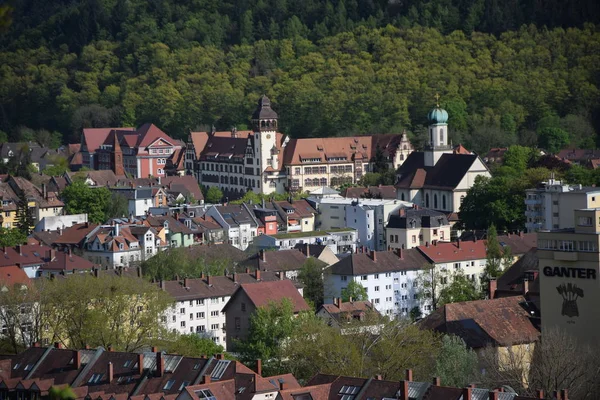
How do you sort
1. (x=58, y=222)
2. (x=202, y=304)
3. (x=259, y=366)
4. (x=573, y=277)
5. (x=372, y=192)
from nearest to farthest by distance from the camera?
(x=259, y=366) < (x=573, y=277) < (x=202, y=304) < (x=58, y=222) < (x=372, y=192)

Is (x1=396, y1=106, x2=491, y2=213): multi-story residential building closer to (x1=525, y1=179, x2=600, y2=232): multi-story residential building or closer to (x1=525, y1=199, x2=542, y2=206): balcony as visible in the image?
(x1=525, y1=199, x2=542, y2=206): balcony

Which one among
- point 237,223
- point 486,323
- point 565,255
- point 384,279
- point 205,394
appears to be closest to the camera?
point 205,394

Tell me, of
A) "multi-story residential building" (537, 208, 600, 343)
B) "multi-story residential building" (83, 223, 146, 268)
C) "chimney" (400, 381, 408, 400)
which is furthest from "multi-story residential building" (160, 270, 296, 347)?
"chimney" (400, 381, 408, 400)

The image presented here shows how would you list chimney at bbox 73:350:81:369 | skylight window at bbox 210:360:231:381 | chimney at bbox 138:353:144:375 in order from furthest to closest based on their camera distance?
chimney at bbox 73:350:81:369
chimney at bbox 138:353:144:375
skylight window at bbox 210:360:231:381

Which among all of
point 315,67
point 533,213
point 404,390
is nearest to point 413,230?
point 533,213

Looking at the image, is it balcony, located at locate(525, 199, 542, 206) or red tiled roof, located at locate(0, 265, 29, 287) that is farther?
balcony, located at locate(525, 199, 542, 206)

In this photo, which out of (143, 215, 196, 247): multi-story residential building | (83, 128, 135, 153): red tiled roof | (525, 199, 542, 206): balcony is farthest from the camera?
(83, 128, 135, 153): red tiled roof

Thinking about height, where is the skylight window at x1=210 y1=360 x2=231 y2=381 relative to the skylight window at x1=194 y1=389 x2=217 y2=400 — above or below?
above

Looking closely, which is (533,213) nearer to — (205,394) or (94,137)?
(205,394)
